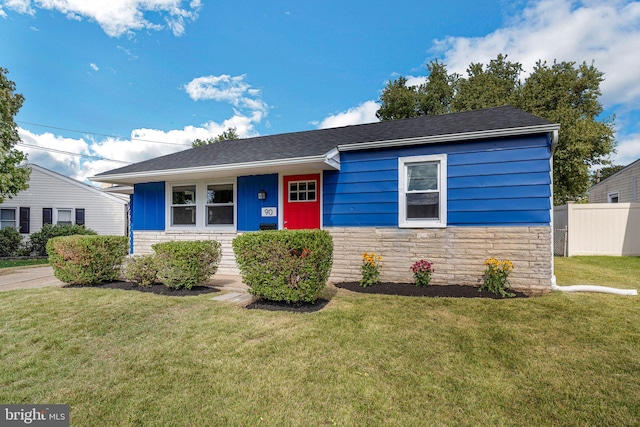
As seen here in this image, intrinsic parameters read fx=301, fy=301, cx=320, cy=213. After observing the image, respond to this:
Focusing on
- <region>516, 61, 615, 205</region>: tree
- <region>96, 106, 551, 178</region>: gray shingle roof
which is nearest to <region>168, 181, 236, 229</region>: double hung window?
<region>96, 106, 551, 178</region>: gray shingle roof

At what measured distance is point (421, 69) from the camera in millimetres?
21750

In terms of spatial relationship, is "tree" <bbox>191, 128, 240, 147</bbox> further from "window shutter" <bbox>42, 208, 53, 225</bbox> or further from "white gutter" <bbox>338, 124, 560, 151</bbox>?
"white gutter" <bbox>338, 124, 560, 151</bbox>

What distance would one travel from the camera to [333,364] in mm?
2861

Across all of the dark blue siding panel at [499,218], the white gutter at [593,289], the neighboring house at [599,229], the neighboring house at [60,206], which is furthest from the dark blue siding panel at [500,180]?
the neighboring house at [60,206]

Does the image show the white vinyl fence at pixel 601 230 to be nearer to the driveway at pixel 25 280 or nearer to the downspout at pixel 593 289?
the downspout at pixel 593 289

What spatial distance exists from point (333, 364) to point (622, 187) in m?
18.8

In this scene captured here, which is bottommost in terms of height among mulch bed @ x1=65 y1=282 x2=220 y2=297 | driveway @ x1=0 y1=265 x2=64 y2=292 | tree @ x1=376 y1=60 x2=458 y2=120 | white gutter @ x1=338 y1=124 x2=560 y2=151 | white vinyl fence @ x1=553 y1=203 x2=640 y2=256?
driveway @ x1=0 y1=265 x2=64 y2=292

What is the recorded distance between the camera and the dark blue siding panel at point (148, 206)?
888 centimetres

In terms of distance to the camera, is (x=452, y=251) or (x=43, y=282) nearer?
(x=452, y=251)

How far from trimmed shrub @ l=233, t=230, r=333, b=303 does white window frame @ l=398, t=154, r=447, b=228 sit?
2454mm

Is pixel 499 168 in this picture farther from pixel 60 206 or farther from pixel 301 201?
pixel 60 206

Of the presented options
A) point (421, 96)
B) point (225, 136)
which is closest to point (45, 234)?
point (225, 136)

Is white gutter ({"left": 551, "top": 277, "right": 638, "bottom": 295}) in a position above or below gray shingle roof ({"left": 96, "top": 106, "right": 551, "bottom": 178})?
below

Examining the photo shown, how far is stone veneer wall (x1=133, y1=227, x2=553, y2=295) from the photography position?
216 inches
